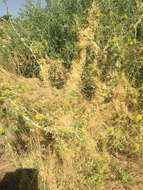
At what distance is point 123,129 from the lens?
1.94 metres

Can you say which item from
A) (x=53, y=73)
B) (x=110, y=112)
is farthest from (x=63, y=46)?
(x=110, y=112)

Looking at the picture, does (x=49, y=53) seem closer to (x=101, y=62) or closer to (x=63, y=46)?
(x=63, y=46)

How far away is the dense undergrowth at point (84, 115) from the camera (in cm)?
166

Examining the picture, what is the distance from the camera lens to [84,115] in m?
1.86

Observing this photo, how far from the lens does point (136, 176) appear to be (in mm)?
1751

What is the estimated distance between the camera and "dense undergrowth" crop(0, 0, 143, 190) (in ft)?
5.46

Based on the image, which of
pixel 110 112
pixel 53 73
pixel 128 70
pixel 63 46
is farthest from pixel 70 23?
pixel 110 112

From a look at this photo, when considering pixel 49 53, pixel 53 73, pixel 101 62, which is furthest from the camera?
pixel 49 53

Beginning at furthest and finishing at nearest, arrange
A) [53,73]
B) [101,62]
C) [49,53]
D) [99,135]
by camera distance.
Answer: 1. [49,53]
2. [53,73]
3. [101,62]
4. [99,135]

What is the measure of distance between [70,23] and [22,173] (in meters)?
2.34

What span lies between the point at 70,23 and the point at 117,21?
757 mm

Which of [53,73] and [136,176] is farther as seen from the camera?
[53,73]

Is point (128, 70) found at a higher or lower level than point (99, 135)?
higher

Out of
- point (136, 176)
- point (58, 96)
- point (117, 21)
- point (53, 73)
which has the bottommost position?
point (136, 176)
